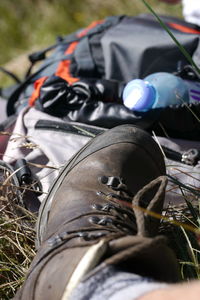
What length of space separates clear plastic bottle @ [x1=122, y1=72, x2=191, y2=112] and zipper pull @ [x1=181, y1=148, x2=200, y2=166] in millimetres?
154

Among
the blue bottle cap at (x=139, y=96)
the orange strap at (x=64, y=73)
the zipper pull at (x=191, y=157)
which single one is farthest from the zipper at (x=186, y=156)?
the orange strap at (x=64, y=73)

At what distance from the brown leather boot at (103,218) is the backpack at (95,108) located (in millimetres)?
132

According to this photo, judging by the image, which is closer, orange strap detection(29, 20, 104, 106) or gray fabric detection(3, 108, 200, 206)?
gray fabric detection(3, 108, 200, 206)

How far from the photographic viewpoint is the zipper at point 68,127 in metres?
1.69

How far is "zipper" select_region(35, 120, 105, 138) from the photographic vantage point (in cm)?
169

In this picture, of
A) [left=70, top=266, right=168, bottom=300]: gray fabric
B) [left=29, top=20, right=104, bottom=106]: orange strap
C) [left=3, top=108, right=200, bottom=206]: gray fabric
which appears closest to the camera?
[left=70, top=266, right=168, bottom=300]: gray fabric

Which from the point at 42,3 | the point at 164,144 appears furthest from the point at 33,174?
the point at 42,3

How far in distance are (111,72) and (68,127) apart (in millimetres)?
360

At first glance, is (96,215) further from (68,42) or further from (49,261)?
(68,42)

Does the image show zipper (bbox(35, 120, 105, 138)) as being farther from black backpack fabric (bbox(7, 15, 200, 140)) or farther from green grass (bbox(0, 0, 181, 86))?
green grass (bbox(0, 0, 181, 86))

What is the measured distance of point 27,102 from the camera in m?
2.06

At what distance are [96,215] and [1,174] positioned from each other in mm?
513

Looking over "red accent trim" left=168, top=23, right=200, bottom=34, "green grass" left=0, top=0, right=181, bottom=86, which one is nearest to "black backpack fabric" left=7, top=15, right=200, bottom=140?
"red accent trim" left=168, top=23, right=200, bottom=34

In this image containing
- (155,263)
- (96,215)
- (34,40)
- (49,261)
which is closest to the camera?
(155,263)
